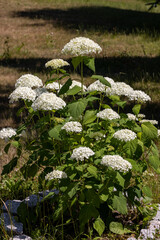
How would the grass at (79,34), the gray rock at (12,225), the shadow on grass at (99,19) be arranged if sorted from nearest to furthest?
the gray rock at (12,225) < the grass at (79,34) < the shadow on grass at (99,19)

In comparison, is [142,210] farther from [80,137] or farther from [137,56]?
[137,56]

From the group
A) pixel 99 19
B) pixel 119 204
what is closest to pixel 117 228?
pixel 119 204

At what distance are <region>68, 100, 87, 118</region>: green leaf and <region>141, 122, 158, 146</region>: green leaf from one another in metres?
0.59

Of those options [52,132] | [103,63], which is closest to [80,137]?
[52,132]

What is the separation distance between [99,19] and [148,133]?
15.3m

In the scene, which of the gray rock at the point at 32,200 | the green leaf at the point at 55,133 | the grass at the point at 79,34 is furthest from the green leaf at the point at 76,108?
the grass at the point at 79,34

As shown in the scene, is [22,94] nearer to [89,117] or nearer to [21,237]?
[89,117]

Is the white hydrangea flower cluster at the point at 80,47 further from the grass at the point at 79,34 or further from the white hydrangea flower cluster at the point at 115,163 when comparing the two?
the grass at the point at 79,34

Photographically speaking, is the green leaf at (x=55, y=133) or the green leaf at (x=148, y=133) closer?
the green leaf at (x=55, y=133)

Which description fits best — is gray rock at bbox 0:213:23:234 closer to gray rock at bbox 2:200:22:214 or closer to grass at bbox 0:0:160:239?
gray rock at bbox 2:200:22:214

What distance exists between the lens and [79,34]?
14.0m

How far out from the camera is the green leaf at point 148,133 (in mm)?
2842

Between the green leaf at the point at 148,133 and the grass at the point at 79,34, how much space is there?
115 centimetres

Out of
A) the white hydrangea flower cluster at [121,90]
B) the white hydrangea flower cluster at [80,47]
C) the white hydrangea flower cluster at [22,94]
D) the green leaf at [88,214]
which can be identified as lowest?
the green leaf at [88,214]
